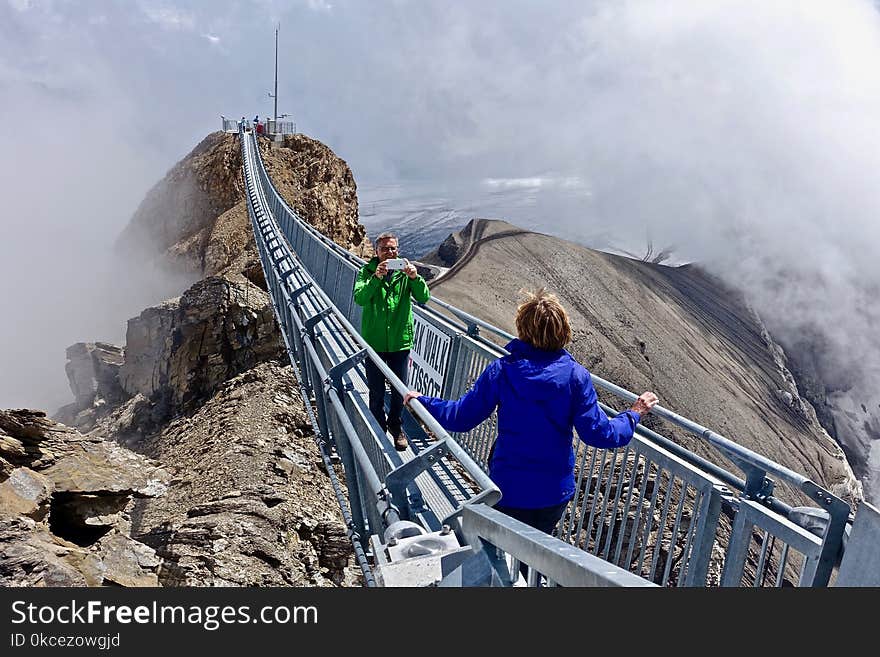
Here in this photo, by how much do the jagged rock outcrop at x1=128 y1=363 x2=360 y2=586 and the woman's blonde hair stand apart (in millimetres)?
5460

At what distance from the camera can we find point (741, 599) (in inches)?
78.6

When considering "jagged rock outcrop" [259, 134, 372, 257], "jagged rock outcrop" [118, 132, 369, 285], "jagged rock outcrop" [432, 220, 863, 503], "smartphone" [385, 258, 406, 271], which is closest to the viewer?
"smartphone" [385, 258, 406, 271]

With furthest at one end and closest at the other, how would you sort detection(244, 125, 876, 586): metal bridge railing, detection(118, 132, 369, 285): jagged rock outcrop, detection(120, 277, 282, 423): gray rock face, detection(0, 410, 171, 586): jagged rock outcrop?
1. detection(118, 132, 369, 285): jagged rock outcrop
2. detection(120, 277, 282, 423): gray rock face
3. detection(0, 410, 171, 586): jagged rock outcrop
4. detection(244, 125, 876, 586): metal bridge railing

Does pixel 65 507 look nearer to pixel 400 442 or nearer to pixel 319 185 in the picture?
pixel 400 442

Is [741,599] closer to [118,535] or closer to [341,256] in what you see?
[118,535]

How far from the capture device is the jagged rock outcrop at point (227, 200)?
2859 cm

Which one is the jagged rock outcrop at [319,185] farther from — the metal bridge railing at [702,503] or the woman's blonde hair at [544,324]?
the woman's blonde hair at [544,324]

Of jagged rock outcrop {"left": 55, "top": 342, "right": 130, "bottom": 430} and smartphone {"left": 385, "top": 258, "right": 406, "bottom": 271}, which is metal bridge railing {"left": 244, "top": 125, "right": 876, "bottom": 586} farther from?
jagged rock outcrop {"left": 55, "top": 342, "right": 130, "bottom": 430}

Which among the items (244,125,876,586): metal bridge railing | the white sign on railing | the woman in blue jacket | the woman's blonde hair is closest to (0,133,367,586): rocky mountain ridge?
the white sign on railing

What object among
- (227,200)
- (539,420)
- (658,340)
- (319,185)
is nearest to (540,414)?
(539,420)

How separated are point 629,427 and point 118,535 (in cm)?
658

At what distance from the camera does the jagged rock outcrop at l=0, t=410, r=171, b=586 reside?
18.0 ft

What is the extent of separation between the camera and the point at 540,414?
3.13 meters

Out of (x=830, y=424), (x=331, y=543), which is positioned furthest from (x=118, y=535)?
(x=830, y=424)
